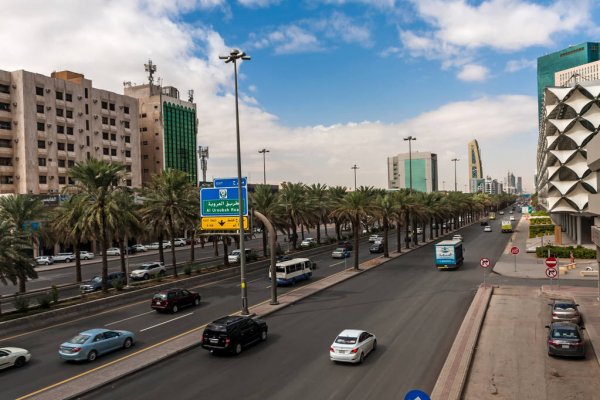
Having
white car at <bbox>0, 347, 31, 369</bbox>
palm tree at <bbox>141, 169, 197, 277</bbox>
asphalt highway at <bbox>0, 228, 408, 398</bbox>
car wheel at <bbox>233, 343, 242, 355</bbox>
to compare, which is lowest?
asphalt highway at <bbox>0, 228, 408, 398</bbox>

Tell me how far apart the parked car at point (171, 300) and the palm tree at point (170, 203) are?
1240cm

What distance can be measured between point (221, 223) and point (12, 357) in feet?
51.0

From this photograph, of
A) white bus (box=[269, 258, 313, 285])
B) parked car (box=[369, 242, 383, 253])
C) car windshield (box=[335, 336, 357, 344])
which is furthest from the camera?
parked car (box=[369, 242, 383, 253])

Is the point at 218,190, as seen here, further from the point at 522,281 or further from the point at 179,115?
the point at 179,115

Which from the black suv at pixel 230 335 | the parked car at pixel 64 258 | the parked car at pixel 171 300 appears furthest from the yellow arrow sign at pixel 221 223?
the parked car at pixel 64 258

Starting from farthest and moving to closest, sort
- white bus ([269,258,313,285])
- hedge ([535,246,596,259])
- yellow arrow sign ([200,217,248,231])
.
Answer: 1. hedge ([535,246,596,259])
2. white bus ([269,258,313,285])
3. yellow arrow sign ([200,217,248,231])

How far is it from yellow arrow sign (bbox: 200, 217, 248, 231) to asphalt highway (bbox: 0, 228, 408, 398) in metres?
5.77

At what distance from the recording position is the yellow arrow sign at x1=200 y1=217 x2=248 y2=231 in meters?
32.8

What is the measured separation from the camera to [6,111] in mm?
82625

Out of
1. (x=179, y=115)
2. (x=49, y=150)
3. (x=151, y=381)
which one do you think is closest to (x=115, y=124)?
(x=49, y=150)

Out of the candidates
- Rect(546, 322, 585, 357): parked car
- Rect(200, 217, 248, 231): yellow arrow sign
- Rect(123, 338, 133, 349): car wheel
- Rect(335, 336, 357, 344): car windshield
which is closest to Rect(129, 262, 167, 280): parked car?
Rect(200, 217, 248, 231): yellow arrow sign

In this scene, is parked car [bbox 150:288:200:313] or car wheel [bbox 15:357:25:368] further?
parked car [bbox 150:288:200:313]

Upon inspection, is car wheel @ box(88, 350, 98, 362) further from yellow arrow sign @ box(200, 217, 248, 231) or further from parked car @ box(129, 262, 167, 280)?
parked car @ box(129, 262, 167, 280)

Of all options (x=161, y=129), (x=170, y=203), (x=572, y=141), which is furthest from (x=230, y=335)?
(x=161, y=129)
